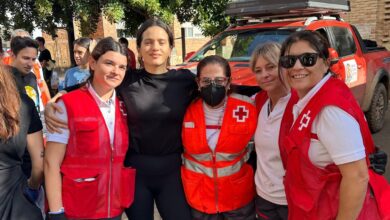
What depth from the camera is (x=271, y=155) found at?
2.07 m

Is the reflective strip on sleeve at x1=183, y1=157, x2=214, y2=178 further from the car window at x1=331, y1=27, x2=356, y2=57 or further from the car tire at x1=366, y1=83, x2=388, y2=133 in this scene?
the car tire at x1=366, y1=83, x2=388, y2=133

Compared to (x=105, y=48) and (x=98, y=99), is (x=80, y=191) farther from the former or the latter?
(x=105, y=48)

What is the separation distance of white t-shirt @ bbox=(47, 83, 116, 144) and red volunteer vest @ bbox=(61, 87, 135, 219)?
3 cm

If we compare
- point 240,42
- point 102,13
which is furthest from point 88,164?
point 102,13

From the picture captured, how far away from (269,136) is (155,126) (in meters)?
0.70

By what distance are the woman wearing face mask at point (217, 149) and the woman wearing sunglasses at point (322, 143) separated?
1.45 ft

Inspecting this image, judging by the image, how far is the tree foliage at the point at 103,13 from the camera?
688cm

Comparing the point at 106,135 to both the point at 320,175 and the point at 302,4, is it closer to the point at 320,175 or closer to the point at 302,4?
the point at 320,175

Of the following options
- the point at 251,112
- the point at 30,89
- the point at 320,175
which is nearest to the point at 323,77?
the point at 320,175

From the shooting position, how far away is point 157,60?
222 cm

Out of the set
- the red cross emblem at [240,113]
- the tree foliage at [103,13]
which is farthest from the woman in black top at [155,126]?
the tree foliage at [103,13]

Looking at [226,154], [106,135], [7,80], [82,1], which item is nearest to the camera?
[7,80]

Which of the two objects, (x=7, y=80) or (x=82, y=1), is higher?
(x=82, y=1)

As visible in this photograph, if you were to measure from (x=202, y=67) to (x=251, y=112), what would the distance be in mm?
427
